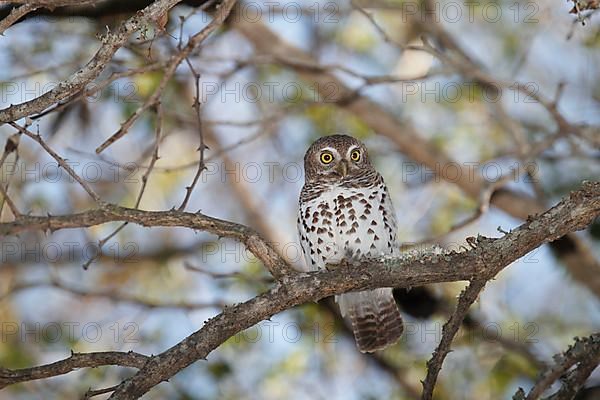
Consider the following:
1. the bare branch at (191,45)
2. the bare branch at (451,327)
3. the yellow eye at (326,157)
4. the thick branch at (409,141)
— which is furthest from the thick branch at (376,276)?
the thick branch at (409,141)

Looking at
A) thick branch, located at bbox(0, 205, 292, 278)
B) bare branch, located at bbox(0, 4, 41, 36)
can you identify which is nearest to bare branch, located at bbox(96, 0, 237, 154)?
thick branch, located at bbox(0, 205, 292, 278)

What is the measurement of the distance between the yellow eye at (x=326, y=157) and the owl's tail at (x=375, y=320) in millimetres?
964

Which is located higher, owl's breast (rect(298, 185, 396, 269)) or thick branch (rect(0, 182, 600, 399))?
owl's breast (rect(298, 185, 396, 269))

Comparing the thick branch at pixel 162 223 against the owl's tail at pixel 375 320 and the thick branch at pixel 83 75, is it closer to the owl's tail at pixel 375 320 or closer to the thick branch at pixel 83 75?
the thick branch at pixel 83 75

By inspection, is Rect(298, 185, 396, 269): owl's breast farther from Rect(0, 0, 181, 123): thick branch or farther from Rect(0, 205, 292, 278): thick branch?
Rect(0, 0, 181, 123): thick branch

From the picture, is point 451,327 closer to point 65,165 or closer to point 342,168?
point 342,168

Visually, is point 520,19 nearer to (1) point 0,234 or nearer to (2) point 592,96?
(2) point 592,96

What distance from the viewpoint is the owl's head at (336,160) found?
21.5ft

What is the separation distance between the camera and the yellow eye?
21.9 ft

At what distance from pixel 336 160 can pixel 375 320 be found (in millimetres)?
1170

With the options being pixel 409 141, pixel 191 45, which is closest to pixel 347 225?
pixel 191 45

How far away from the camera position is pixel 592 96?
891 cm

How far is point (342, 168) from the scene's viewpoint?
6.54 metres

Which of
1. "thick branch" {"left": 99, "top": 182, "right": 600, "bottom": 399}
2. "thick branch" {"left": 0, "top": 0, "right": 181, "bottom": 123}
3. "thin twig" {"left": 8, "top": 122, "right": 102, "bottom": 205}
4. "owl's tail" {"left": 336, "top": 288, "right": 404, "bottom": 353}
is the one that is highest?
"thick branch" {"left": 0, "top": 0, "right": 181, "bottom": 123}
